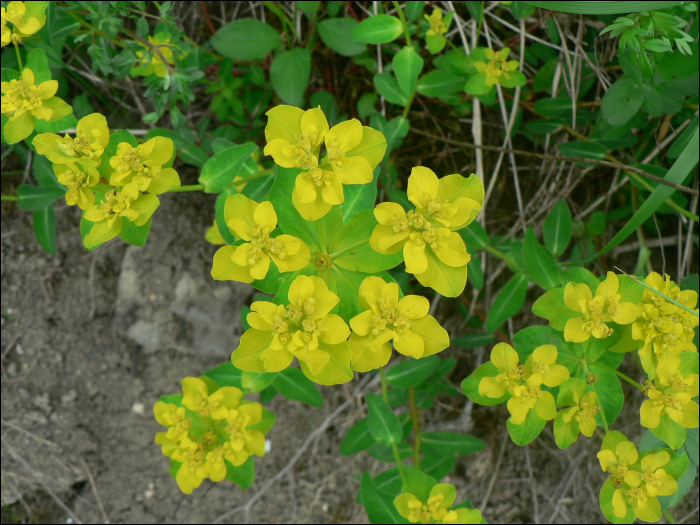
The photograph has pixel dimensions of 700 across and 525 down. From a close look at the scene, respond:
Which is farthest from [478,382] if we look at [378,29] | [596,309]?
[378,29]

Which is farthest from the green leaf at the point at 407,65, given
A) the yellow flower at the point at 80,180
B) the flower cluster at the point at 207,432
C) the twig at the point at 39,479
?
the twig at the point at 39,479

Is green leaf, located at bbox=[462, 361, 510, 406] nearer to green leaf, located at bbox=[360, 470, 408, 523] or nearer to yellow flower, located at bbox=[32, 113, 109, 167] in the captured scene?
green leaf, located at bbox=[360, 470, 408, 523]

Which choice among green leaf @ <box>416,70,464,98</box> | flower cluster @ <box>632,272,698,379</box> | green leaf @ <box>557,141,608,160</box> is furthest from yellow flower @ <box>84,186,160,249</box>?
green leaf @ <box>557,141,608,160</box>

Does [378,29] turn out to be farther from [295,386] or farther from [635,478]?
[635,478]

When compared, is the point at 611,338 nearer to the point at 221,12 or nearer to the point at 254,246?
the point at 254,246

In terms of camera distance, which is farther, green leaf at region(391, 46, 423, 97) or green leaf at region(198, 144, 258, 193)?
green leaf at region(391, 46, 423, 97)
